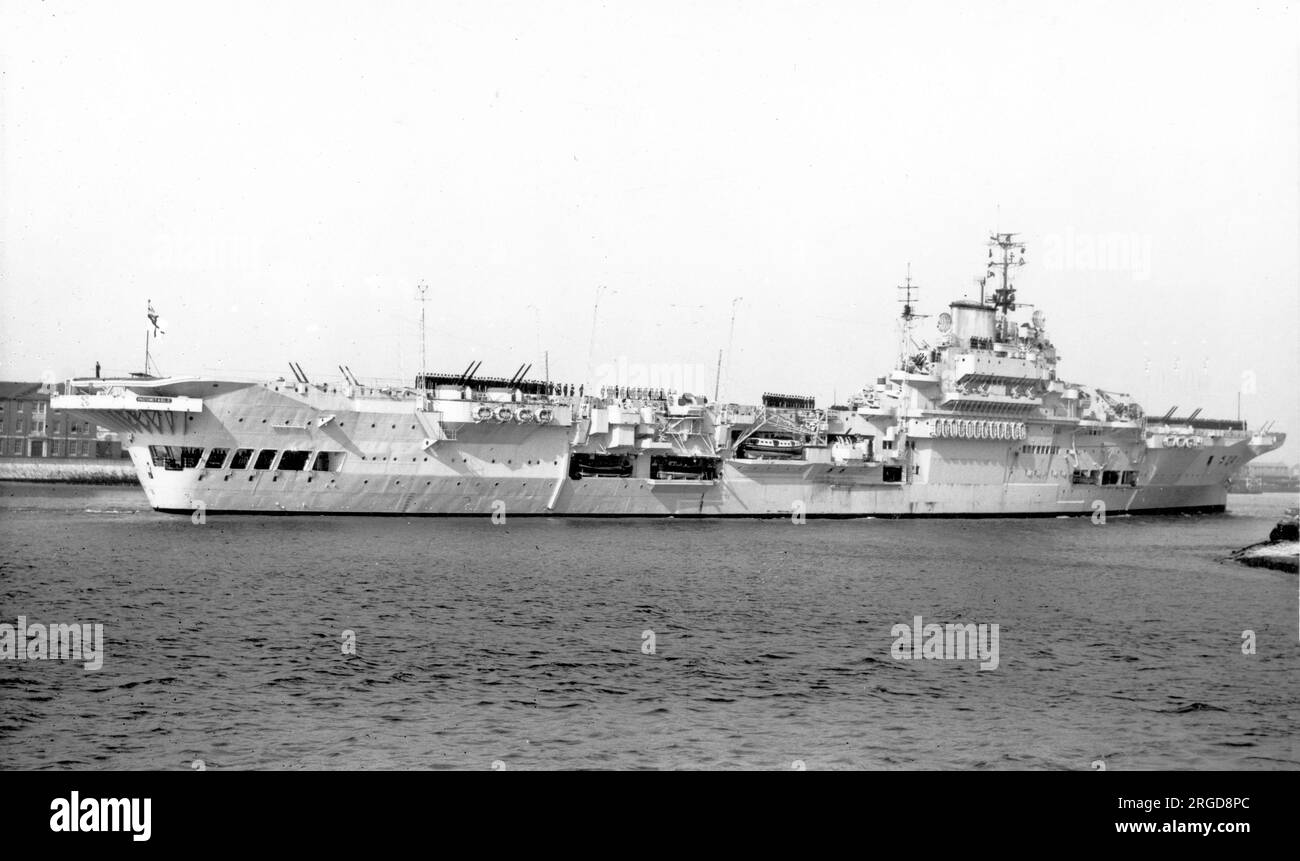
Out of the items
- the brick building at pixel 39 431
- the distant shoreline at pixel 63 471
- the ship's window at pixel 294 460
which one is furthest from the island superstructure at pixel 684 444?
the brick building at pixel 39 431

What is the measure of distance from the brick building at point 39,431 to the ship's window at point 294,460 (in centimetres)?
4044

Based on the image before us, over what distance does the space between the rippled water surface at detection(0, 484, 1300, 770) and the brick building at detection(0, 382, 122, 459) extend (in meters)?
42.7

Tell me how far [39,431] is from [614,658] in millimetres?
64619

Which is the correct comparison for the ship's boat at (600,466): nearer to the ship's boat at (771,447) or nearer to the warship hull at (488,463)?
the warship hull at (488,463)

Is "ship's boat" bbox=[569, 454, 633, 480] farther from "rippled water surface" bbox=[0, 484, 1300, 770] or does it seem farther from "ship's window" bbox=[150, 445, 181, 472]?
"ship's window" bbox=[150, 445, 181, 472]

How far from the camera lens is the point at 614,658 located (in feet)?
56.3

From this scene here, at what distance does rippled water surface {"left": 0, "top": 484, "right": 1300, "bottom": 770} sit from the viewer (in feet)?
42.1

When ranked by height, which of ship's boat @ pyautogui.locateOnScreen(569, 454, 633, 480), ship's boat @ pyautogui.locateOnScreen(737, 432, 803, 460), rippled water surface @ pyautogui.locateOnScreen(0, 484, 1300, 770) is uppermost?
ship's boat @ pyautogui.locateOnScreen(737, 432, 803, 460)

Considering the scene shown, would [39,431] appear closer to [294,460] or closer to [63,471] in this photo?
[63,471]

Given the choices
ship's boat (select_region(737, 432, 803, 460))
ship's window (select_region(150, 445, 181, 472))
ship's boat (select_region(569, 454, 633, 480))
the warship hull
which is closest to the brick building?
ship's window (select_region(150, 445, 181, 472))

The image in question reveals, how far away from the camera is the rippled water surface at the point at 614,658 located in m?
12.8
